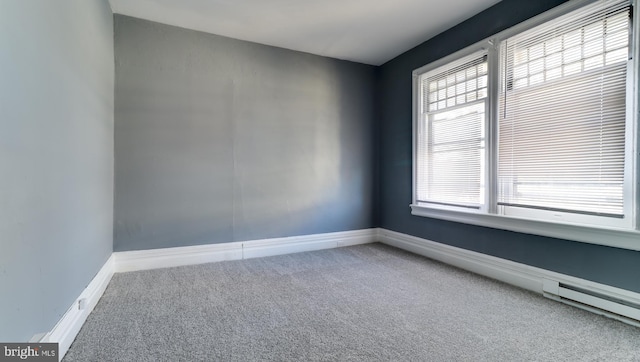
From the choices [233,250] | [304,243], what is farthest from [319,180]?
[233,250]

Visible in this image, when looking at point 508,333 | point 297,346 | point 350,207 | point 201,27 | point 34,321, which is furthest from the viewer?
point 350,207

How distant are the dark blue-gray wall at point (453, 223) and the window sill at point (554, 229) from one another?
63 millimetres

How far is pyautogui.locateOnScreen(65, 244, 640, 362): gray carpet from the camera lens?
5.25 ft

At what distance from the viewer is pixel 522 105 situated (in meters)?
2.57

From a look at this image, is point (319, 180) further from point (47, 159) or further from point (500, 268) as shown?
point (47, 159)

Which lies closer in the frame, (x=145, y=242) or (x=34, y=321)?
(x=34, y=321)

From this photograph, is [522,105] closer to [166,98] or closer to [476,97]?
[476,97]

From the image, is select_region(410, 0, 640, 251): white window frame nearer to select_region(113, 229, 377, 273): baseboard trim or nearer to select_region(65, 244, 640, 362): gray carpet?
select_region(65, 244, 640, 362): gray carpet

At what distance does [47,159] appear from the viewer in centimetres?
146

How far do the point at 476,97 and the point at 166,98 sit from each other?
10.6 feet

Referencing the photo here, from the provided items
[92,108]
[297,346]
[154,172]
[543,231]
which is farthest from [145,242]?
[543,231]
